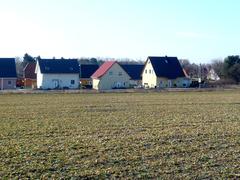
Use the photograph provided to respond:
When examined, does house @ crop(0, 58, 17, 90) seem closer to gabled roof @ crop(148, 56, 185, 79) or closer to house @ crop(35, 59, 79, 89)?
house @ crop(35, 59, 79, 89)

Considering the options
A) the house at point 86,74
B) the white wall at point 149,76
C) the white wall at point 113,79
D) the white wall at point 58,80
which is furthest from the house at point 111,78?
the house at point 86,74

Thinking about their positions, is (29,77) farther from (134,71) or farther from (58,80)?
(134,71)

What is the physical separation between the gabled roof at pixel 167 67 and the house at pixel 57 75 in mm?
13722

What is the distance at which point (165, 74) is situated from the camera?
77125 mm

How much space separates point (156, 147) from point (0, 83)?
6045 cm

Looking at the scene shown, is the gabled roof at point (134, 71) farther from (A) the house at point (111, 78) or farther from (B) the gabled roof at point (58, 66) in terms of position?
(B) the gabled roof at point (58, 66)

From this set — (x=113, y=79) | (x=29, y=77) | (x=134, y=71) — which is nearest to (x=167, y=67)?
(x=113, y=79)

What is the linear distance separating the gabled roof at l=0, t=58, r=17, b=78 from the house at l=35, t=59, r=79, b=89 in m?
4.42

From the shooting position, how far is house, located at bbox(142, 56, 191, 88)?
77.0 meters

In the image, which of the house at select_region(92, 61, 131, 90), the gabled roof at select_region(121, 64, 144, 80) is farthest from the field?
the gabled roof at select_region(121, 64, 144, 80)

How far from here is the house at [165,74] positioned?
77000mm

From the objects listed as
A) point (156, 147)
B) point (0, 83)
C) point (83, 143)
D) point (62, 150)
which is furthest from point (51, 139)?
point (0, 83)

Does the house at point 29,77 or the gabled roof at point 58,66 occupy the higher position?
the gabled roof at point 58,66

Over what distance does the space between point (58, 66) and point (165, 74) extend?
59.2 feet
